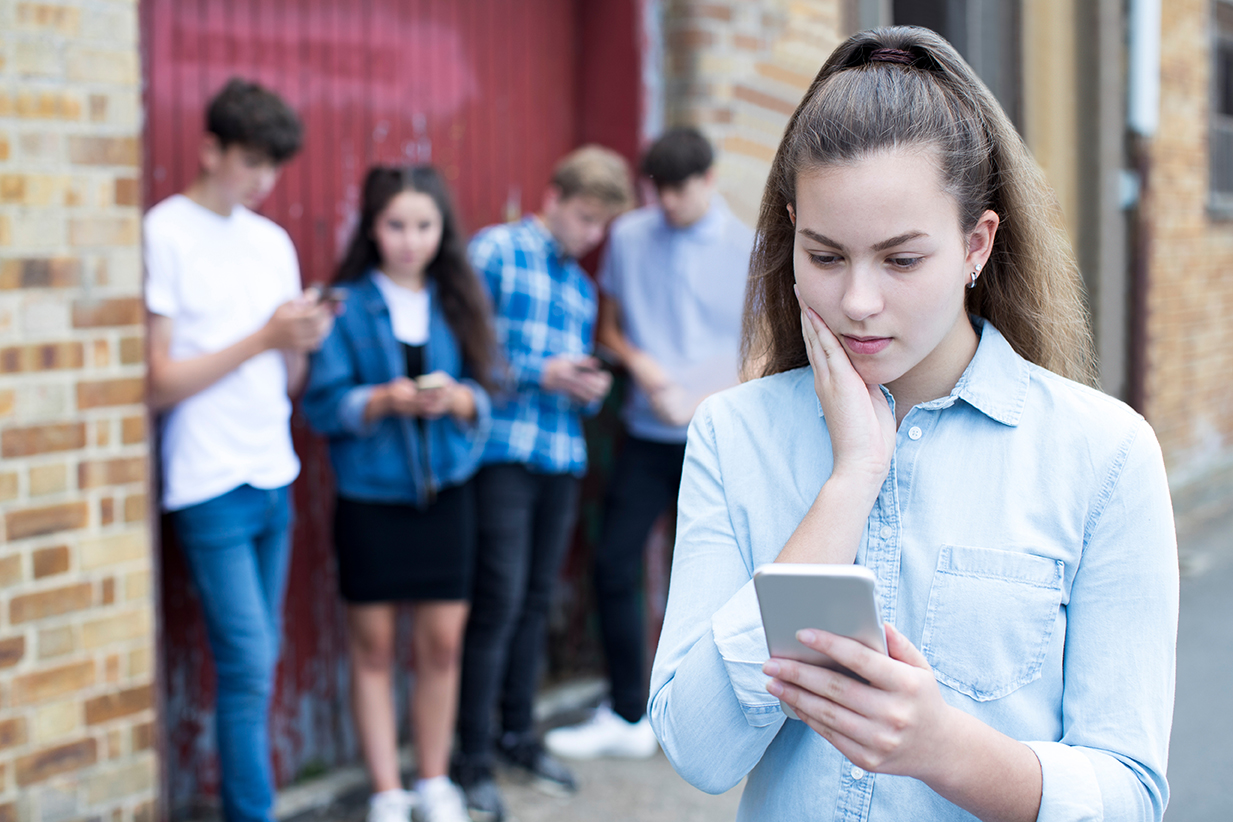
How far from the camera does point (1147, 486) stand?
1.26m

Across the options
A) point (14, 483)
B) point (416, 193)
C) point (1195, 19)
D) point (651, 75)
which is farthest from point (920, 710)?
point (1195, 19)

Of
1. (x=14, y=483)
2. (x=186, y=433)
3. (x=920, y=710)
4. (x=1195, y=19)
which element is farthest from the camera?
(x=1195, y=19)

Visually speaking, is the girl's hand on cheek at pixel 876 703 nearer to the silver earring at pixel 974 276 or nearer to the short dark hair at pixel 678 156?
the silver earring at pixel 974 276

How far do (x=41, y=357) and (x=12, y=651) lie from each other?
680 millimetres

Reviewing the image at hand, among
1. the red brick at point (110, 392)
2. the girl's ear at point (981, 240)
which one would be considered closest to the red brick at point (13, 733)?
the red brick at point (110, 392)

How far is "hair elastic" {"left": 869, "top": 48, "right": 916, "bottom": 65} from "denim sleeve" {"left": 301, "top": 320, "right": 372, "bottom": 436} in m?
2.03

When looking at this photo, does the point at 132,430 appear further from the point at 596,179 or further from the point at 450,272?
the point at 596,179

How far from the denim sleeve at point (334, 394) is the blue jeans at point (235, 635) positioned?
0.31 meters

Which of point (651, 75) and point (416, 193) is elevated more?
point (651, 75)

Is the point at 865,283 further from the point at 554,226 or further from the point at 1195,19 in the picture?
the point at 1195,19

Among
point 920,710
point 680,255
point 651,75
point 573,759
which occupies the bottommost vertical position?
point 573,759

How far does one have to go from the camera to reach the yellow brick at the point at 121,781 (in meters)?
2.62

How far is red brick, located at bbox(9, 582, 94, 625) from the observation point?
2.46 meters

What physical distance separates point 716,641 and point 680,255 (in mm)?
2720
